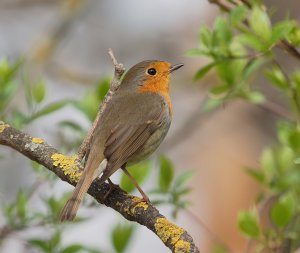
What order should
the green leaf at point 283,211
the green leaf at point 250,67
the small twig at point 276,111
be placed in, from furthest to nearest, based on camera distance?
the small twig at point 276,111, the green leaf at point 250,67, the green leaf at point 283,211

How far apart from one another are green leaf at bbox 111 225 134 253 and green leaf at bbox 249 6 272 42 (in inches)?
49.8

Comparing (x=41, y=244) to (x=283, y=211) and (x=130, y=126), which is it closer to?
(x=130, y=126)

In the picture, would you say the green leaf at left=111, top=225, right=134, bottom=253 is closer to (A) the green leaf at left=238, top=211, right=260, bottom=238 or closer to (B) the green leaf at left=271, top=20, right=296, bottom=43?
(A) the green leaf at left=238, top=211, right=260, bottom=238

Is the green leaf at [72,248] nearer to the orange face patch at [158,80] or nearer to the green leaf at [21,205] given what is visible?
the green leaf at [21,205]

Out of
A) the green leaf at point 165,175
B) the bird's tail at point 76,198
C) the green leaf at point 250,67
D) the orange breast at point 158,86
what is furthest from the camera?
the orange breast at point 158,86

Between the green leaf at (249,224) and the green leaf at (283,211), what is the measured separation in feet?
0.30

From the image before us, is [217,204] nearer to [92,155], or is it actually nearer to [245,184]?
[245,184]

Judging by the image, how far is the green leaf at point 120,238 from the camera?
4004 mm

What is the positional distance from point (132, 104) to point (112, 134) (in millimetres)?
398

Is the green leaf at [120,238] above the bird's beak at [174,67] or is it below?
below

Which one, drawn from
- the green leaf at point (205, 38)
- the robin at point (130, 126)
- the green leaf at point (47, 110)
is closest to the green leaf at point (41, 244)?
the robin at point (130, 126)

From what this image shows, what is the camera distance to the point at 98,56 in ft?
29.7

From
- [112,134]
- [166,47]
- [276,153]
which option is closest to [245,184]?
[166,47]

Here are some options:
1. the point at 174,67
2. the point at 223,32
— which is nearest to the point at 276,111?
the point at 223,32
